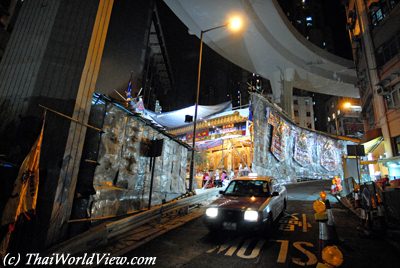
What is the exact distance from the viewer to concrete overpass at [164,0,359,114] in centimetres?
2069

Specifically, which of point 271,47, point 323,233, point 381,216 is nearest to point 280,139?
point 271,47

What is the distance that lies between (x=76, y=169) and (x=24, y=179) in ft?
4.57

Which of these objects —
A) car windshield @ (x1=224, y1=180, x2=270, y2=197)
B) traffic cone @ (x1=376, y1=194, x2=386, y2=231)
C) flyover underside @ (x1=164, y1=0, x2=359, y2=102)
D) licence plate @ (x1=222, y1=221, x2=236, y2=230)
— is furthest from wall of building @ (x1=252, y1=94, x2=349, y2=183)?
licence plate @ (x1=222, y1=221, x2=236, y2=230)

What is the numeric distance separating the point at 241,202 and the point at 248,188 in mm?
1354

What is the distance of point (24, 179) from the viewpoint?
13.7ft

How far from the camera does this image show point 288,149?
23.8m

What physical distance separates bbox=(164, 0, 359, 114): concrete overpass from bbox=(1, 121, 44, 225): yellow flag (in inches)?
798

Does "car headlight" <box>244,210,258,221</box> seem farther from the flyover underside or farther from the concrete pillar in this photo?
the flyover underside

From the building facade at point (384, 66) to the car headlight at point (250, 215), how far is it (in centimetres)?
1823

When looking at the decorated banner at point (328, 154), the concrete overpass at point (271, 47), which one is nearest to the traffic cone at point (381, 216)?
the concrete overpass at point (271, 47)

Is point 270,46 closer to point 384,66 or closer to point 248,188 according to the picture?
point 384,66

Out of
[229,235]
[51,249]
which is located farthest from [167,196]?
[51,249]

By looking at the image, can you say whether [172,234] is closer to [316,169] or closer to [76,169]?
[76,169]

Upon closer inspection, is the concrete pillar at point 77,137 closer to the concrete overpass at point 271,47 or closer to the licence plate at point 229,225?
the licence plate at point 229,225
